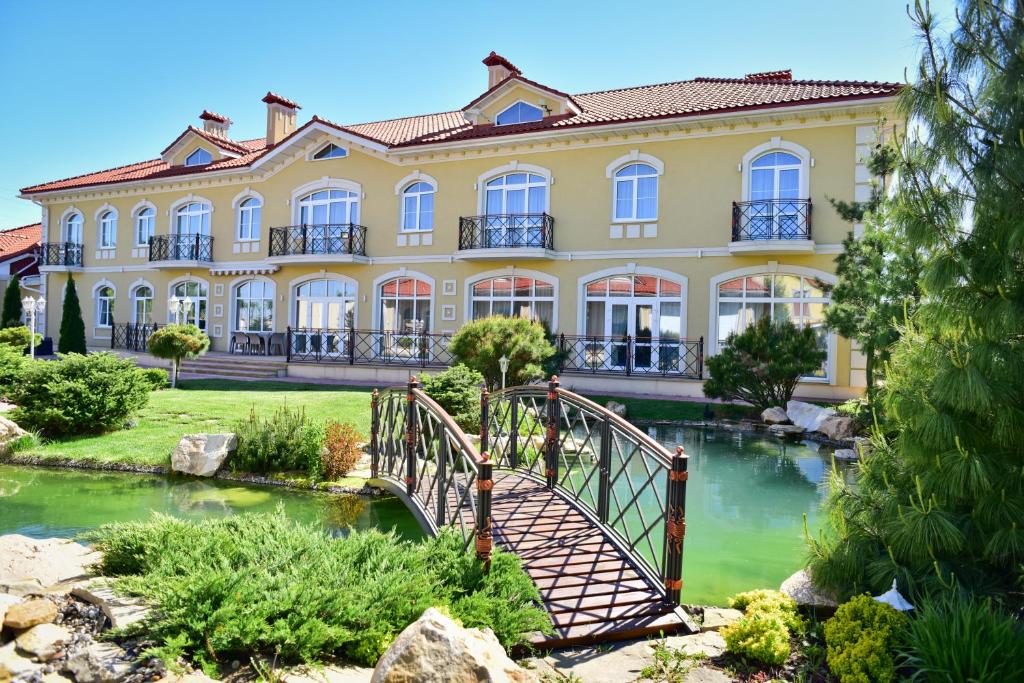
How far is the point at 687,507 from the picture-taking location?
28.3 ft

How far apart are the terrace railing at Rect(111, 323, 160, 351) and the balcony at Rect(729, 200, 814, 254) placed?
19.1m

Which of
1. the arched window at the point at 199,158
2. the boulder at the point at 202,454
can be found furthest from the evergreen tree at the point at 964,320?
the arched window at the point at 199,158

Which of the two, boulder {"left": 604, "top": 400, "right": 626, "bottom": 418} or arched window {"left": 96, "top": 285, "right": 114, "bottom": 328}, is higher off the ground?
arched window {"left": 96, "top": 285, "right": 114, "bottom": 328}

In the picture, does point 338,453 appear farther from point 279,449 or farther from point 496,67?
point 496,67

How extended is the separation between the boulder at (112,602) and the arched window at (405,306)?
651 inches

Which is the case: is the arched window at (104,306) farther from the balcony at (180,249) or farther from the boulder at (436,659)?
the boulder at (436,659)

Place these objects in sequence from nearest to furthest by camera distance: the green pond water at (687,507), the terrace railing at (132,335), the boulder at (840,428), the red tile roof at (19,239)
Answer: the green pond water at (687,507) → the boulder at (840,428) → the terrace railing at (132,335) → the red tile roof at (19,239)

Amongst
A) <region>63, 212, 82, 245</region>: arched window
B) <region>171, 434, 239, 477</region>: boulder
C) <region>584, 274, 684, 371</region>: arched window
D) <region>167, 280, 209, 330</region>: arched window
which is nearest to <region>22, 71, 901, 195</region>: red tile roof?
<region>63, 212, 82, 245</region>: arched window

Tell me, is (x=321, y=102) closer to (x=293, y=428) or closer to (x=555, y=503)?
(x=293, y=428)

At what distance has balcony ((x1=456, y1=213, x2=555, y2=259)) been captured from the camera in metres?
18.8

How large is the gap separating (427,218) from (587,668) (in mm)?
17891

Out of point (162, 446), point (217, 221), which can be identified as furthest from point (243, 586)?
point (217, 221)

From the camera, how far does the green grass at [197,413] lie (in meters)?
10.5

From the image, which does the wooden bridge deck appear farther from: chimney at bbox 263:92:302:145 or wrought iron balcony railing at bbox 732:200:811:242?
chimney at bbox 263:92:302:145
